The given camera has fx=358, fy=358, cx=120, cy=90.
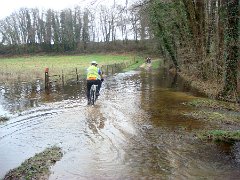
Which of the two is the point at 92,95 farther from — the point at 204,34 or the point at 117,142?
the point at 204,34

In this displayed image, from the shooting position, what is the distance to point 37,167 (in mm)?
7844

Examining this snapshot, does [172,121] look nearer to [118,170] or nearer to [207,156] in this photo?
[207,156]

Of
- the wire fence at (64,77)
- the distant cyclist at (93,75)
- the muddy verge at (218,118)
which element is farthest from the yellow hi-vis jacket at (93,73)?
the wire fence at (64,77)

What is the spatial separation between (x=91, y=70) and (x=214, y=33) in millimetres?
11120

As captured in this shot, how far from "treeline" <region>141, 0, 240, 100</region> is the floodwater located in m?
2.87

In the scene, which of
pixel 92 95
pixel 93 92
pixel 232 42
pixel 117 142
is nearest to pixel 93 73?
pixel 93 92

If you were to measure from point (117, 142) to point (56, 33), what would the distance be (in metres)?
89.9

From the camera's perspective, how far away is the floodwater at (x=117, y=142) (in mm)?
7750

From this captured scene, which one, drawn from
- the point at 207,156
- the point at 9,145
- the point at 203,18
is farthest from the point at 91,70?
the point at 203,18

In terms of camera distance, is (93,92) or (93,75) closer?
(93,75)

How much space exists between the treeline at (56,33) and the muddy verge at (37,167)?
81.5 meters

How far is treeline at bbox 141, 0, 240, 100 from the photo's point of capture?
15188mm

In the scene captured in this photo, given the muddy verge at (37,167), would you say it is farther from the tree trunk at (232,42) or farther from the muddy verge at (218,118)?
the tree trunk at (232,42)

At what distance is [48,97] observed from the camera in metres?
19.8
